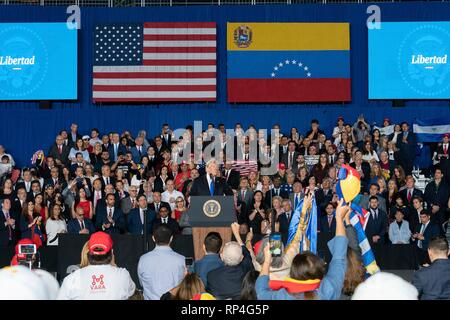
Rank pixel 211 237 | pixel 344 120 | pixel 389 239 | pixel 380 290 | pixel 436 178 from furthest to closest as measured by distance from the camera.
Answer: pixel 344 120, pixel 436 178, pixel 389 239, pixel 211 237, pixel 380 290

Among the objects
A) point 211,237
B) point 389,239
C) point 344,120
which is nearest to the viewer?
point 211,237

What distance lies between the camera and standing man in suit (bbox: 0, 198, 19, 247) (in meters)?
17.7

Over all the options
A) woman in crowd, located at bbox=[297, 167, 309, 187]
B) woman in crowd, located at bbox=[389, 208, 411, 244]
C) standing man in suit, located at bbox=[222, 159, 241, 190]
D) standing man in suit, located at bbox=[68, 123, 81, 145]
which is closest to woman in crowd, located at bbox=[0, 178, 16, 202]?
standing man in suit, located at bbox=[68, 123, 81, 145]

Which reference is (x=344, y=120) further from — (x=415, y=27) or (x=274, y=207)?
(x=274, y=207)

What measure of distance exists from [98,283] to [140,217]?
11.3m

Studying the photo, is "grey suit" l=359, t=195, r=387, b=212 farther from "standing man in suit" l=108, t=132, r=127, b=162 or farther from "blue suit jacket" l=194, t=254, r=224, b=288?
"blue suit jacket" l=194, t=254, r=224, b=288

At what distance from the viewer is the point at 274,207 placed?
59.3ft

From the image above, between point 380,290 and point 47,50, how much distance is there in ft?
69.4

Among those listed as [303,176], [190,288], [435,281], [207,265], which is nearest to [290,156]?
[303,176]

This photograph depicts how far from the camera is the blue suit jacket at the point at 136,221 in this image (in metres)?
17.7

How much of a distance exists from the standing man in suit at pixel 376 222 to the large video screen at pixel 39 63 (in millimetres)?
9798

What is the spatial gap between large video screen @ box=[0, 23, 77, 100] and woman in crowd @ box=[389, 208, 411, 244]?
10111 millimetres

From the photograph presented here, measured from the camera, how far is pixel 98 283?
660 centimetres
